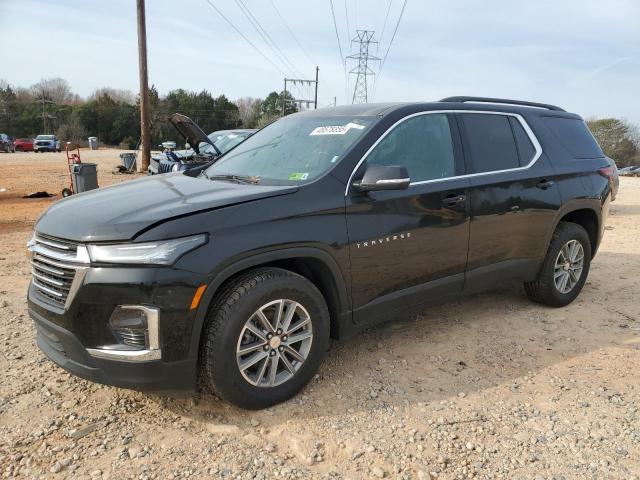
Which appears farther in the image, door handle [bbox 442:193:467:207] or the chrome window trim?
door handle [bbox 442:193:467:207]

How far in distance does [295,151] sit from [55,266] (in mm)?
1710

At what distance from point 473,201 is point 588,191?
1.63m

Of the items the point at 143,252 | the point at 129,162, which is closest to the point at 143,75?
the point at 129,162

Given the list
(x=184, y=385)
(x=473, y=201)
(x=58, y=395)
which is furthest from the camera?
(x=473, y=201)

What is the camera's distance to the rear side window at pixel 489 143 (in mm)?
3814

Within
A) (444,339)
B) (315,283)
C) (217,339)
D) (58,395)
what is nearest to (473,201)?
(444,339)

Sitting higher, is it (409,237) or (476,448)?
(409,237)

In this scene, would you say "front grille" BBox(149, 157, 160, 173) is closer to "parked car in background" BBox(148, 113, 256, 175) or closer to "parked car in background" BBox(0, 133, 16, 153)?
"parked car in background" BBox(148, 113, 256, 175)

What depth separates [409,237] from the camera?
3322 millimetres

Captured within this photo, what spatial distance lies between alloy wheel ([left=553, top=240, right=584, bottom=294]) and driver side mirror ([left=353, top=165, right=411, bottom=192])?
7.43 feet

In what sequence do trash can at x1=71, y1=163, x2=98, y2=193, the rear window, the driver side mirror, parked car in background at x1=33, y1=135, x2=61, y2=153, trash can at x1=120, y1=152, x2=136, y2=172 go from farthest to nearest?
parked car in background at x1=33, y1=135, x2=61, y2=153 → trash can at x1=120, y1=152, x2=136, y2=172 → trash can at x1=71, y1=163, x2=98, y2=193 → the rear window → the driver side mirror

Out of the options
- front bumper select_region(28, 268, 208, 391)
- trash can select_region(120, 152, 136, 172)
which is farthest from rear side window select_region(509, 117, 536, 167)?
trash can select_region(120, 152, 136, 172)

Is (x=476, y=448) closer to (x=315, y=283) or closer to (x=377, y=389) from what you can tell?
(x=377, y=389)

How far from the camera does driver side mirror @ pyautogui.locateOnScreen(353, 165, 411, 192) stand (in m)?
2.97
